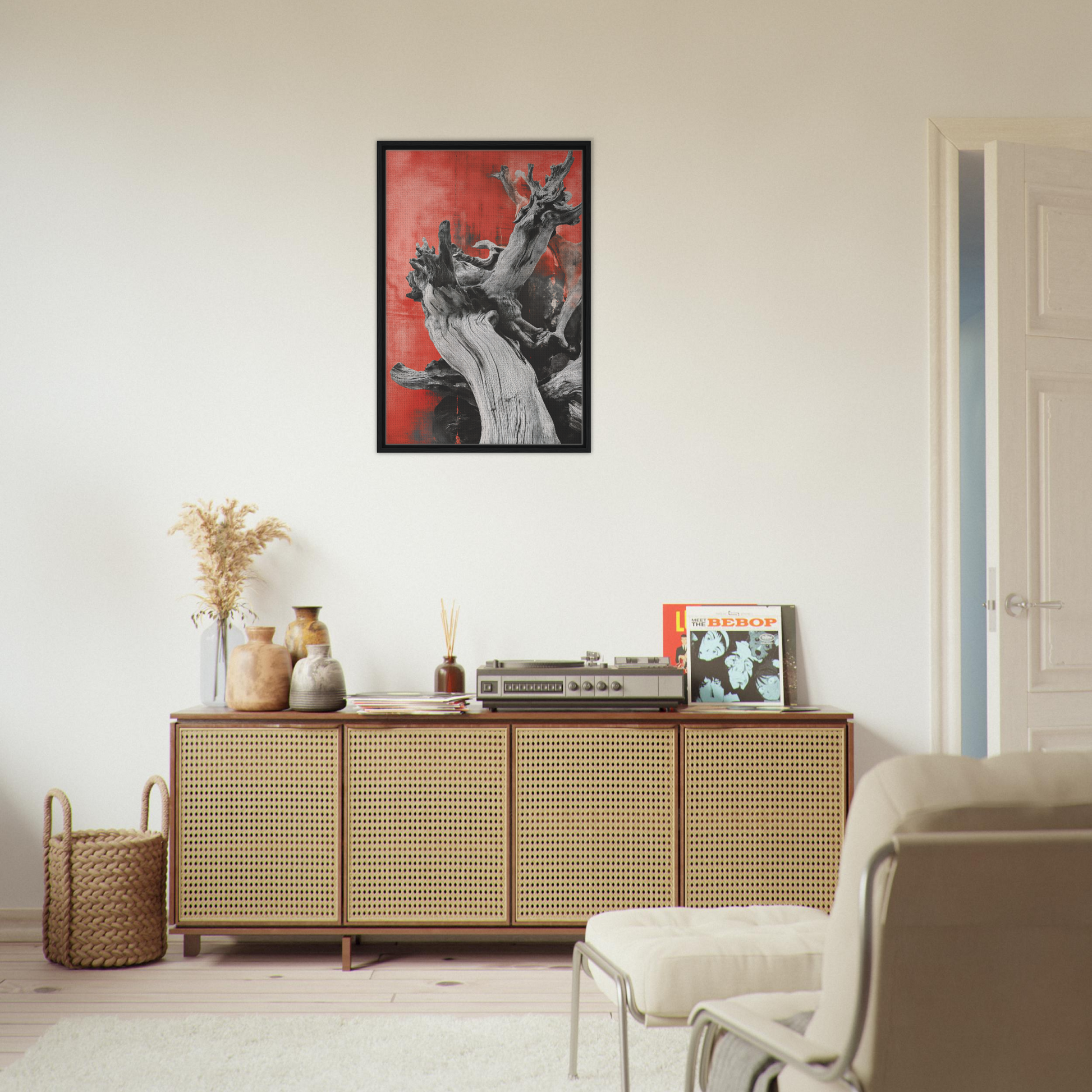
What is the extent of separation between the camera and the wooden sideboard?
3.05m

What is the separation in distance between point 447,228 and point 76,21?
1.46 meters

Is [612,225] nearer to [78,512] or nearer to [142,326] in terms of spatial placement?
[142,326]

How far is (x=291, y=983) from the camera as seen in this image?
298 cm

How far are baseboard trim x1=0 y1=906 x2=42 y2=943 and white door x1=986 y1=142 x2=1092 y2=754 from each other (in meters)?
3.17

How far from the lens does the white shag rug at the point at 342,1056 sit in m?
2.28

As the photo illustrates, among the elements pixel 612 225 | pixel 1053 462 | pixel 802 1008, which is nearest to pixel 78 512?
pixel 612 225

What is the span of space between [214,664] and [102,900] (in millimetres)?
764

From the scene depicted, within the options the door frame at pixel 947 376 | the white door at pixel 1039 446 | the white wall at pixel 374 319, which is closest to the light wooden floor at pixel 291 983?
the white wall at pixel 374 319

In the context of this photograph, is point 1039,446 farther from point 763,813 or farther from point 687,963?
point 687,963

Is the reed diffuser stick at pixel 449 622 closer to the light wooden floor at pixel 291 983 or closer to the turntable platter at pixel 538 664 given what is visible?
the turntable platter at pixel 538 664

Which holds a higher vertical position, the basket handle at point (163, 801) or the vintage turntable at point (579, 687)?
the vintage turntable at point (579, 687)

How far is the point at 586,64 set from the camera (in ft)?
11.6

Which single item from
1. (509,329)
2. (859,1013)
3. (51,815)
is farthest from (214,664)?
(859,1013)

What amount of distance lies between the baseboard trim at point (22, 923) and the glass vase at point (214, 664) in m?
0.94
